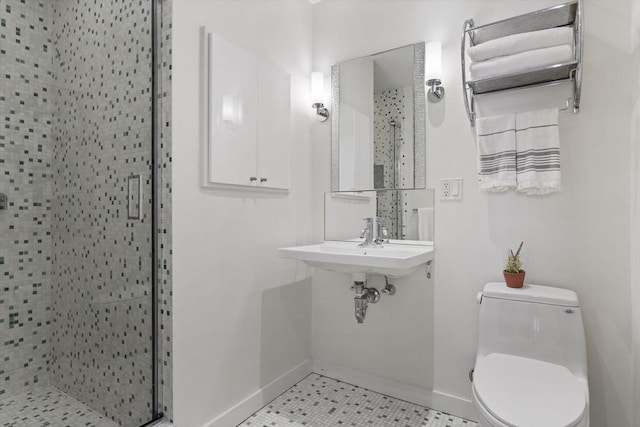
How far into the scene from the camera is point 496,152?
1.75m

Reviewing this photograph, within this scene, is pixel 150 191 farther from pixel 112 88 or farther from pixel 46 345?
pixel 46 345

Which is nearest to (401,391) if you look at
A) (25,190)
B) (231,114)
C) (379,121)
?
(379,121)

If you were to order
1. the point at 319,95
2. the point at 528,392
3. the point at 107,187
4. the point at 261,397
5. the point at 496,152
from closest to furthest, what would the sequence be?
the point at 528,392, the point at 107,187, the point at 496,152, the point at 261,397, the point at 319,95

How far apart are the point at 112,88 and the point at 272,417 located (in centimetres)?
181

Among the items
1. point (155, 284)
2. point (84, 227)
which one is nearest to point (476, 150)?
point (155, 284)

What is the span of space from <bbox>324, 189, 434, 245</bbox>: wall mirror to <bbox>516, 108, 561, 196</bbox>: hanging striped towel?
483 mm

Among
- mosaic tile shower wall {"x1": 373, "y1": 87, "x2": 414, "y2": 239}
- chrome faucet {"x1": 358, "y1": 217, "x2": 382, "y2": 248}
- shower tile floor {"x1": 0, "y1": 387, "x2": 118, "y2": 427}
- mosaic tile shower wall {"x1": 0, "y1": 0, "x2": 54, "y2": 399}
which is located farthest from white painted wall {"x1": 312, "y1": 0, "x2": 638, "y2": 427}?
mosaic tile shower wall {"x1": 0, "y1": 0, "x2": 54, "y2": 399}

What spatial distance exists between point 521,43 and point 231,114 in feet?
4.52

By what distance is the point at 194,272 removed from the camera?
1663mm

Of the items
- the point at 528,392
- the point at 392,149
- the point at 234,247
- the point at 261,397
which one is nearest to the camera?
the point at 528,392

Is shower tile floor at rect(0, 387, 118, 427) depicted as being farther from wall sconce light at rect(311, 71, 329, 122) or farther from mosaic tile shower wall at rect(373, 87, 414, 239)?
wall sconce light at rect(311, 71, 329, 122)

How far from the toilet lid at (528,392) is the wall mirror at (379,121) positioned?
99cm

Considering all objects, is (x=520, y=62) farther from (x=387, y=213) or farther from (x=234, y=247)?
(x=234, y=247)

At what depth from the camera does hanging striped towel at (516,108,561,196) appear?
1.61m
